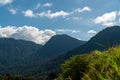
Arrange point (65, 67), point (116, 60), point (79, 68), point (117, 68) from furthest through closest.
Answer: point (79, 68), point (65, 67), point (116, 60), point (117, 68)

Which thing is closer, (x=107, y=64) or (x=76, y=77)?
(x=107, y=64)

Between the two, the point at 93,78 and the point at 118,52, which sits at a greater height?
the point at 118,52

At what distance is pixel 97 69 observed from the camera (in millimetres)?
7133

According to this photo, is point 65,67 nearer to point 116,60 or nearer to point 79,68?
point 79,68

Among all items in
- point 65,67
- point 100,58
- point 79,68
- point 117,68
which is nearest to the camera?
point 117,68

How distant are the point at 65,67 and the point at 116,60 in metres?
26.6

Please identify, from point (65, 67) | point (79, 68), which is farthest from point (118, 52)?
point (79, 68)

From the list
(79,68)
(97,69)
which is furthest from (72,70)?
(97,69)

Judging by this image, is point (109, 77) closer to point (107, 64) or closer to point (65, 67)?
point (107, 64)

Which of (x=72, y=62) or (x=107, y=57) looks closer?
(x=107, y=57)

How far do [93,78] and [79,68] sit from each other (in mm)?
28832

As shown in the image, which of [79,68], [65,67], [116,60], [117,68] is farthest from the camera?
[79,68]

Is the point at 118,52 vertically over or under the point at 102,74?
over

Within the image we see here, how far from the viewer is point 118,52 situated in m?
6.64
